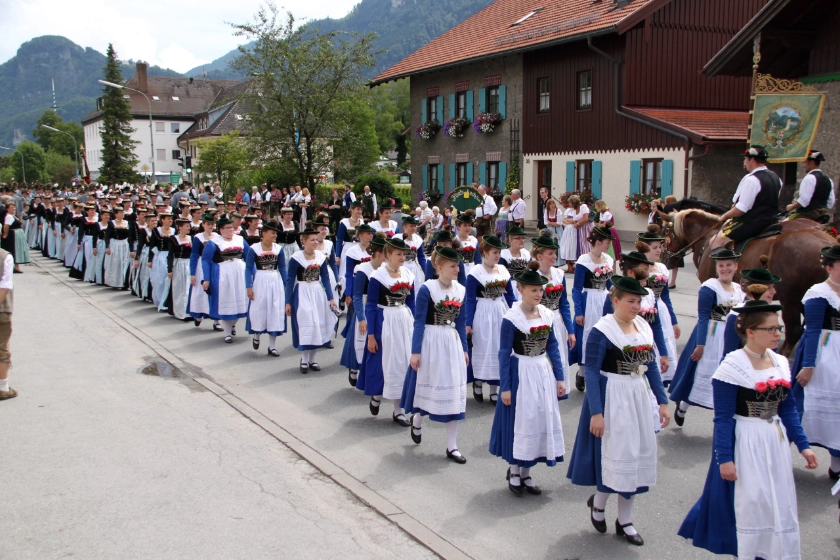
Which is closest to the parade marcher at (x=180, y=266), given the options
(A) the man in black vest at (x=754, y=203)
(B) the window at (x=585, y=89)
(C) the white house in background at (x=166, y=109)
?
(A) the man in black vest at (x=754, y=203)

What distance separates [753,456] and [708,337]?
3183 mm

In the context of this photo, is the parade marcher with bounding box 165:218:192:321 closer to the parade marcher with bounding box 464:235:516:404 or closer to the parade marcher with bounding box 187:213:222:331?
the parade marcher with bounding box 187:213:222:331

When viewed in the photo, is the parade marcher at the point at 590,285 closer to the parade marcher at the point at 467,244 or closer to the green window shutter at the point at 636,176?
the parade marcher at the point at 467,244

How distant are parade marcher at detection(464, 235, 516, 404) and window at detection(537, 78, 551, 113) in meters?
22.0

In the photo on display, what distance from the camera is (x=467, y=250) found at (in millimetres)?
10922

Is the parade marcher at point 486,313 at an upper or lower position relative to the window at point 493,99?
lower

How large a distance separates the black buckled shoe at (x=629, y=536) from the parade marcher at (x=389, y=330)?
297 cm

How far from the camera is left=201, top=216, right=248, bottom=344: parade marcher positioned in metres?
12.0

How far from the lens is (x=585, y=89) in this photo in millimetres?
27562

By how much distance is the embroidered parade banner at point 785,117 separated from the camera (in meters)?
15.2

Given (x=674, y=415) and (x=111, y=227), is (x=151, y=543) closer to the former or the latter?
(x=674, y=415)

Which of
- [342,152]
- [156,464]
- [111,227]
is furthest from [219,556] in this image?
[342,152]

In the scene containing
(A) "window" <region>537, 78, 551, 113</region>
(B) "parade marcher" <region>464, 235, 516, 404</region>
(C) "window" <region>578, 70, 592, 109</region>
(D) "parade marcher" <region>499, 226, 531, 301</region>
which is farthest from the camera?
(A) "window" <region>537, 78, 551, 113</region>

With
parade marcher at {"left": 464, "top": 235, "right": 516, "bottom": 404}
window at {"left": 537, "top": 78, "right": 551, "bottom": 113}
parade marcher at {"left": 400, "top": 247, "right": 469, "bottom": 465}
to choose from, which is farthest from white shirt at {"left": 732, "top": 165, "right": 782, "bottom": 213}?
window at {"left": 537, "top": 78, "right": 551, "bottom": 113}
